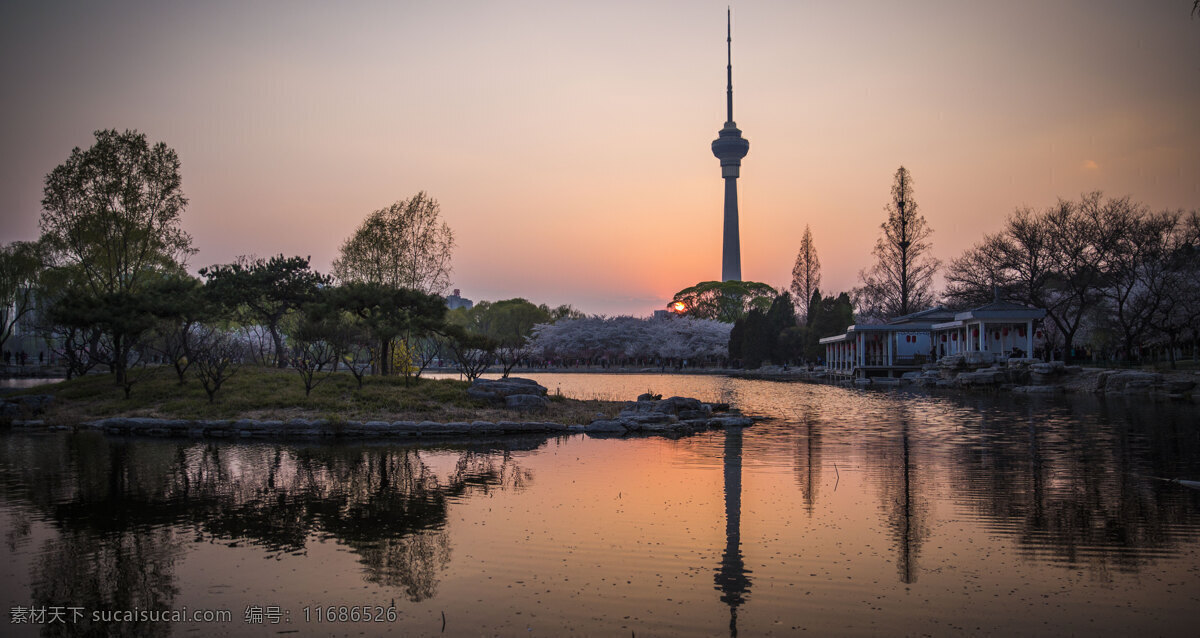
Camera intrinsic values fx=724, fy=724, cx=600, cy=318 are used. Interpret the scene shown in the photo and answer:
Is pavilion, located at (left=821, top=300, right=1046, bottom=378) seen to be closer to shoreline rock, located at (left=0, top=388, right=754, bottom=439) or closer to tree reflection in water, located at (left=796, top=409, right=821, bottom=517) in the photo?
tree reflection in water, located at (left=796, top=409, right=821, bottom=517)

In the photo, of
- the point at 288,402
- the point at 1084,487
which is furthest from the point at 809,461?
the point at 288,402

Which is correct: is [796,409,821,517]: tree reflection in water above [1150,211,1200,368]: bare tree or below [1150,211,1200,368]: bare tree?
below

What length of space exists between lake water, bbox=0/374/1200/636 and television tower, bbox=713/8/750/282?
456 ft

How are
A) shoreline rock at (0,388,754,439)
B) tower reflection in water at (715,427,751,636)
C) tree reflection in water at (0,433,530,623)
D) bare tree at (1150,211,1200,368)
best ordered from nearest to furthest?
tower reflection in water at (715,427,751,636), tree reflection in water at (0,433,530,623), shoreline rock at (0,388,754,439), bare tree at (1150,211,1200,368)

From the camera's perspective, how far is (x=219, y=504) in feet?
37.3

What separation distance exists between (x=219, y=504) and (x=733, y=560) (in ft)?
26.6

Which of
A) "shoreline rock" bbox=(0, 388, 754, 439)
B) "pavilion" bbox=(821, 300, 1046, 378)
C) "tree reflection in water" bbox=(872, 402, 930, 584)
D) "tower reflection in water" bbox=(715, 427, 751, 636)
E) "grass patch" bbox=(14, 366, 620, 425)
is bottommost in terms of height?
"tower reflection in water" bbox=(715, 427, 751, 636)

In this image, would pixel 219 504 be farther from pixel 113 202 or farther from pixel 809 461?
pixel 113 202

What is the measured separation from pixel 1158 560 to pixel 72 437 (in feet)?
Result: 77.9

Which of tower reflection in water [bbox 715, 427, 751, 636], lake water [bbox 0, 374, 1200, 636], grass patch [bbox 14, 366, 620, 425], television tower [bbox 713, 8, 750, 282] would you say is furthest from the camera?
television tower [bbox 713, 8, 750, 282]

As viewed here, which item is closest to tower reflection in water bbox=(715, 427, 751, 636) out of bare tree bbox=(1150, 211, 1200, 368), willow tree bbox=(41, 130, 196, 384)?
willow tree bbox=(41, 130, 196, 384)

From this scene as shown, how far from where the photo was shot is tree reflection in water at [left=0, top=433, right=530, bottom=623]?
308 inches

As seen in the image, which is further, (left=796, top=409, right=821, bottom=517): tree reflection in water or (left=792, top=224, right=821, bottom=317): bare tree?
(left=792, top=224, right=821, bottom=317): bare tree

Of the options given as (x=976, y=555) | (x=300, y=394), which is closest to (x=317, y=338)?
(x=300, y=394)
